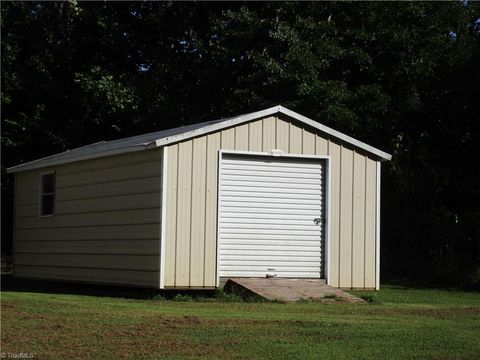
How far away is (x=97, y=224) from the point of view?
16.4 meters

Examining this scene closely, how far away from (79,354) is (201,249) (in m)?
6.82

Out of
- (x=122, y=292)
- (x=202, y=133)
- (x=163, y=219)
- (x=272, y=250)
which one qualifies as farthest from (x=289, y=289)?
(x=122, y=292)

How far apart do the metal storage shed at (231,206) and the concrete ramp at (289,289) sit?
0.89ft

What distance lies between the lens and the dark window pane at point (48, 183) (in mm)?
18375

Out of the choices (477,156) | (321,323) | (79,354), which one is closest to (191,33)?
(477,156)

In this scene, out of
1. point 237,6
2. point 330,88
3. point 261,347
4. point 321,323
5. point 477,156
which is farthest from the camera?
point 237,6

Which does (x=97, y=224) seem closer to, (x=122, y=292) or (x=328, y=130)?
(x=122, y=292)

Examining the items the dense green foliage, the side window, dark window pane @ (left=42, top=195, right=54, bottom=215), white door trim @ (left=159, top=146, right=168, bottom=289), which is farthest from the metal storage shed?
the dense green foliage

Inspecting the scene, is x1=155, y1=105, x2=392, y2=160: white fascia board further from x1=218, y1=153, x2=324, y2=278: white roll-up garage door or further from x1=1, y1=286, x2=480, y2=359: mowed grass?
x1=1, y1=286, x2=480, y2=359: mowed grass

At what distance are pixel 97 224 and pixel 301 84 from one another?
8655 millimetres

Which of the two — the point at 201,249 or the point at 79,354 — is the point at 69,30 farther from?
the point at 79,354

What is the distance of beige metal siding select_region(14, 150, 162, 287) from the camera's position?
14.7 meters

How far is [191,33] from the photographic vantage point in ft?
90.0

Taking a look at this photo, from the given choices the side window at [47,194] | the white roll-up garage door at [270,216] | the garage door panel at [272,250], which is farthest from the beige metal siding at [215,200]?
the side window at [47,194]
